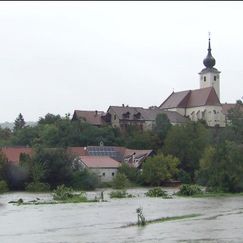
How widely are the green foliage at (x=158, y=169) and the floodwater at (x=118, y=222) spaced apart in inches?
915

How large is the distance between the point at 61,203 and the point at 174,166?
2937 cm

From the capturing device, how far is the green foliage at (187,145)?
82.9 m

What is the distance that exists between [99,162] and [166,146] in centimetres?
1158

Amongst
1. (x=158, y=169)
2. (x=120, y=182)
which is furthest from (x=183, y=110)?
(x=120, y=182)

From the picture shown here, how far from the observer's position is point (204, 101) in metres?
116

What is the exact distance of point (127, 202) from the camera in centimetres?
4978

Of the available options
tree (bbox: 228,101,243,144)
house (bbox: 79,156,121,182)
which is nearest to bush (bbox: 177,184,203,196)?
house (bbox: 79,156,121,182)

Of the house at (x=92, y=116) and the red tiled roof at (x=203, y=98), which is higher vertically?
the red tiled roof at (x=203, y=98)

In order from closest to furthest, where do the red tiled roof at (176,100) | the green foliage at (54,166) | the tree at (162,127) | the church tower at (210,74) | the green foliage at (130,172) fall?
1. the green foliage at (54,166)
2. the green foliage at (130,172)
3. the tree at (162,127)
4. the red tiled roof at (176,100)
5. the church tower at (210,74)

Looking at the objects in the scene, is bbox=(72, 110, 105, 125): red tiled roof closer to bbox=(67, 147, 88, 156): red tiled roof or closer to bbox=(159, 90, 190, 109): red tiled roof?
bbox=(159, 90, 190, 109): red tiled roof

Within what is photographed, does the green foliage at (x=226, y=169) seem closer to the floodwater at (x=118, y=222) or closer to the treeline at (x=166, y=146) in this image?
the treeline at (x=166, y=146)

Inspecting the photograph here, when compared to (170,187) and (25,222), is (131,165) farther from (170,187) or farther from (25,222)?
(25,222)

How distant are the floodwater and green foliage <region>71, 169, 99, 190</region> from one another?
17721 millimetres

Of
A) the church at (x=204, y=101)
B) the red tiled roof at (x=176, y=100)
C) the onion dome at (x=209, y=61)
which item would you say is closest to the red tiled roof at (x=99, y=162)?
the church at (x=204, y=101)
